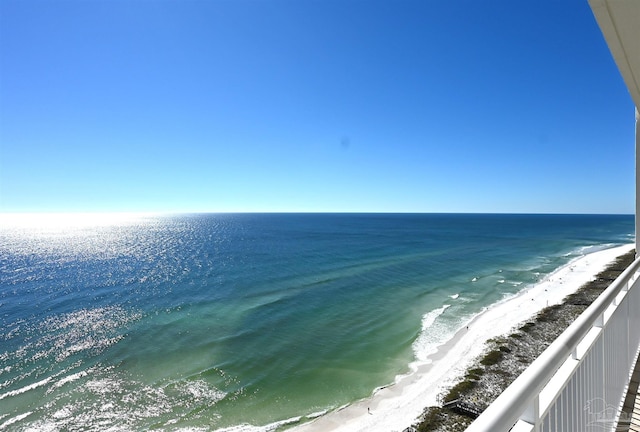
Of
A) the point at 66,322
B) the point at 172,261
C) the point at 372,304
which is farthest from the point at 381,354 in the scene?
the point at 172,261

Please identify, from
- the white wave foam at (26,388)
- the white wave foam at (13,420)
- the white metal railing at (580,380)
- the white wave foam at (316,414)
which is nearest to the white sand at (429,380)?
the white wave foam at (316,414)

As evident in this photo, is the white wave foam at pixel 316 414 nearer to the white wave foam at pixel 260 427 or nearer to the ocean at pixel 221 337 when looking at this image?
the ocean at pixel 221 337

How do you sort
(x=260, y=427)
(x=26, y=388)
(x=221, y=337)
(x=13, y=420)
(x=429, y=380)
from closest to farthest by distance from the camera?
(x=260, y=427) → (x=13, y=420) → (x=429, y=380) → (x=26, y=388) → (x=221, y=337)

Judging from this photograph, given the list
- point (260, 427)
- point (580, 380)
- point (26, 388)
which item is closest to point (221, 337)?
point (26, 388)

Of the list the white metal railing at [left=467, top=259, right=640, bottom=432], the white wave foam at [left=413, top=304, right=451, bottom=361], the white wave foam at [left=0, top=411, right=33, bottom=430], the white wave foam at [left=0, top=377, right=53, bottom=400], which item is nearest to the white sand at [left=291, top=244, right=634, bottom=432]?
the white wave foam at [left=413, top=304, right=451, bottom=361]

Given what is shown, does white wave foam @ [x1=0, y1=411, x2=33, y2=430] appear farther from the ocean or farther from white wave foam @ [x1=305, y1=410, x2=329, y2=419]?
white wave foam @ [x1=305, y1=410, x2=329, y2=419]

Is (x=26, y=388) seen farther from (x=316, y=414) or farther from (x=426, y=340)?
(x=426, y=340)
